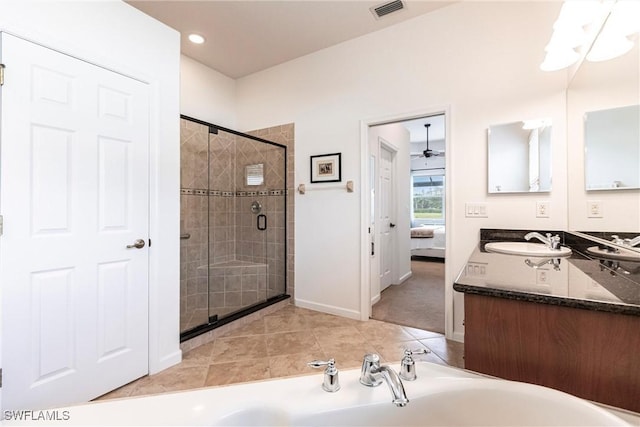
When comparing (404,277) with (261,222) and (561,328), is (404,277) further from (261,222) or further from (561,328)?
(561,328)

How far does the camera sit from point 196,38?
9.83 feet

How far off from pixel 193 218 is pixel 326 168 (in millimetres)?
1587

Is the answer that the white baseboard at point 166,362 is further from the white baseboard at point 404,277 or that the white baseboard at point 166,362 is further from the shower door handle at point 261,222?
the white baseboard at point 404,277

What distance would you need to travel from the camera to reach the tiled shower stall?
10.0 feet

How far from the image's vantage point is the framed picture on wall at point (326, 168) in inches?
122

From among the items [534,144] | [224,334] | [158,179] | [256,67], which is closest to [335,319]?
[224,334]

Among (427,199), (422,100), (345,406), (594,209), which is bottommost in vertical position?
(345,406)

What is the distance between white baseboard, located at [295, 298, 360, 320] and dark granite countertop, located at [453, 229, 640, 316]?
170cm

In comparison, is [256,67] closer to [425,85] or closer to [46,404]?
[425,85]

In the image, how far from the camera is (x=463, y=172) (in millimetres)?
2467

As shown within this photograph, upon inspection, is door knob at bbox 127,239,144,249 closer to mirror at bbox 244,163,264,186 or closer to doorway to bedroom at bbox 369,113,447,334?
mirror at bbox 244,163,264,186

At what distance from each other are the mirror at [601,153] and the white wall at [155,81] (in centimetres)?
265

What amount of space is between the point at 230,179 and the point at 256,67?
142 centimetres

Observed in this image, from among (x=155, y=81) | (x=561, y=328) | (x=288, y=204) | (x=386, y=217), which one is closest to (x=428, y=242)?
(x=386, y=217)
